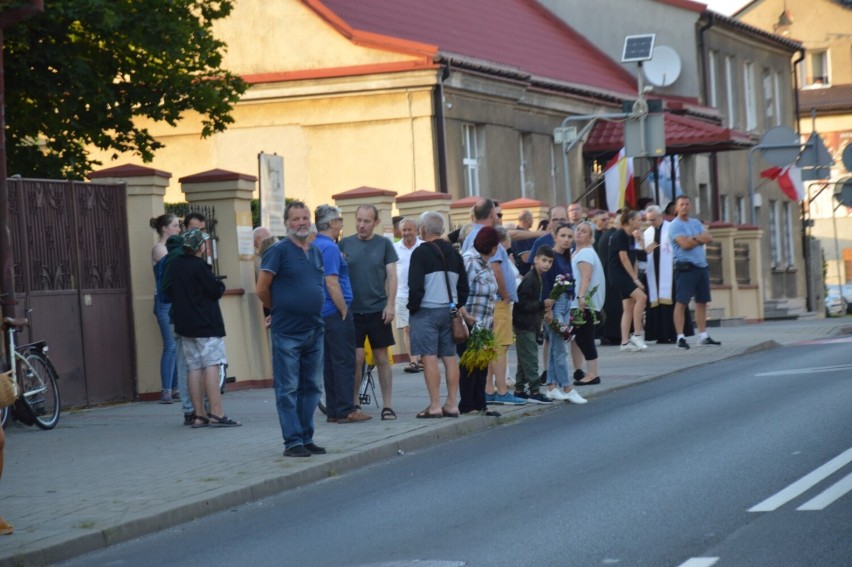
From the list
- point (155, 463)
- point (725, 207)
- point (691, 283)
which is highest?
point (725, 207)

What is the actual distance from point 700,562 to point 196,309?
770 cm

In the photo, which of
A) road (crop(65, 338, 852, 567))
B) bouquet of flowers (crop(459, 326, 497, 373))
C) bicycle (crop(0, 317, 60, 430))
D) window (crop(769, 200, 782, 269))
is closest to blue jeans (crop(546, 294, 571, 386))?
bouquet of flowers (crop(459, 326, 497, 373))

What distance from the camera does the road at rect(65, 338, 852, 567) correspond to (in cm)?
808

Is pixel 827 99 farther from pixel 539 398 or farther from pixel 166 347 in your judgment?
pixel 166 347

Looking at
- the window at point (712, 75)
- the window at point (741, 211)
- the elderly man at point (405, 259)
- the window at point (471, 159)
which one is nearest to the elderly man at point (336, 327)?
the elderly man at point (405, 259)

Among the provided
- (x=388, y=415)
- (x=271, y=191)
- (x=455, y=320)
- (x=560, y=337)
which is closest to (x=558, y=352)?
(x=560, y=337)

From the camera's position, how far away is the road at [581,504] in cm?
808

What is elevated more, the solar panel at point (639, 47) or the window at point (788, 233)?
the solar panel at point (639, 47)

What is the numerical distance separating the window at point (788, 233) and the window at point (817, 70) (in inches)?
971

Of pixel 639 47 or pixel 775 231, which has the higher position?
pixel 639 47

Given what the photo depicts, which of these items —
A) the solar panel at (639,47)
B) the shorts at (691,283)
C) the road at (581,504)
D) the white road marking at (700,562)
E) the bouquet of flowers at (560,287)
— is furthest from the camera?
the solar panel at (639,47)

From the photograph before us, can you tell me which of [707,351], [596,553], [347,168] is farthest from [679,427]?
[347,168]

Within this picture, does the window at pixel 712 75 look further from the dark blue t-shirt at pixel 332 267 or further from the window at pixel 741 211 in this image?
the dark blue t-shirt at pixel 332 267

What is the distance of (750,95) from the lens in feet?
184
